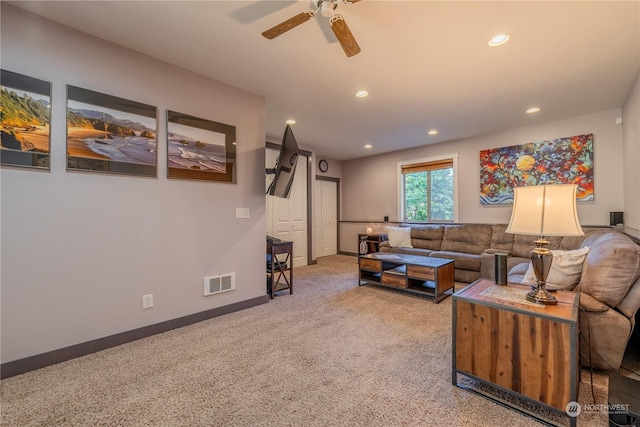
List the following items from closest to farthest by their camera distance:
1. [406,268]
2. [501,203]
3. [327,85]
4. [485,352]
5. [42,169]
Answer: [485,352] < [42,169] < [327,85] < [406,268] < [501,203]

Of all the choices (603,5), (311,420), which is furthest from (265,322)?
(603,5)

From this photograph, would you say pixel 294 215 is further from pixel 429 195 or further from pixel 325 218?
pixel 429 195

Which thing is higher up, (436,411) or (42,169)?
(42,169)

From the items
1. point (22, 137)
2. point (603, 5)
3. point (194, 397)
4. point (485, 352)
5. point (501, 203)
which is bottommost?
point (194, 397)

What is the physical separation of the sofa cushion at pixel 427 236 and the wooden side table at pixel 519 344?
3292mm

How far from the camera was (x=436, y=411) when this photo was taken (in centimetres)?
153

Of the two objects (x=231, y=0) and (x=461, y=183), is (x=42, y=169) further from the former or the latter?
(x=461, y=183)

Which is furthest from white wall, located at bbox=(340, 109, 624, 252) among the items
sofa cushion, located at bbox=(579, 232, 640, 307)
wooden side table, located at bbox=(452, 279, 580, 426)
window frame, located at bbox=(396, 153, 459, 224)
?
wooden side table, located at bbox=(452, 279, 580, 426)

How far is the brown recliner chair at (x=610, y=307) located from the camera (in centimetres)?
176

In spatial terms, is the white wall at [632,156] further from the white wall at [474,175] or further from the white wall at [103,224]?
the white wall at [103,224]

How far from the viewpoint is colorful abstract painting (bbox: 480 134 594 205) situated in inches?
156

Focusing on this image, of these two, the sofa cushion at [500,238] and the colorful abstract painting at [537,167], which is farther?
the sofa cushion at [500,238]

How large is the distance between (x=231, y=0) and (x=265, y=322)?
106 inches

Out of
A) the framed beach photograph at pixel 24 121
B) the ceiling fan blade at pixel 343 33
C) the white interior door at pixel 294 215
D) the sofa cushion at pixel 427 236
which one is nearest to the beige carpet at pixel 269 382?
the framed beach photograph at pixel 24 121
